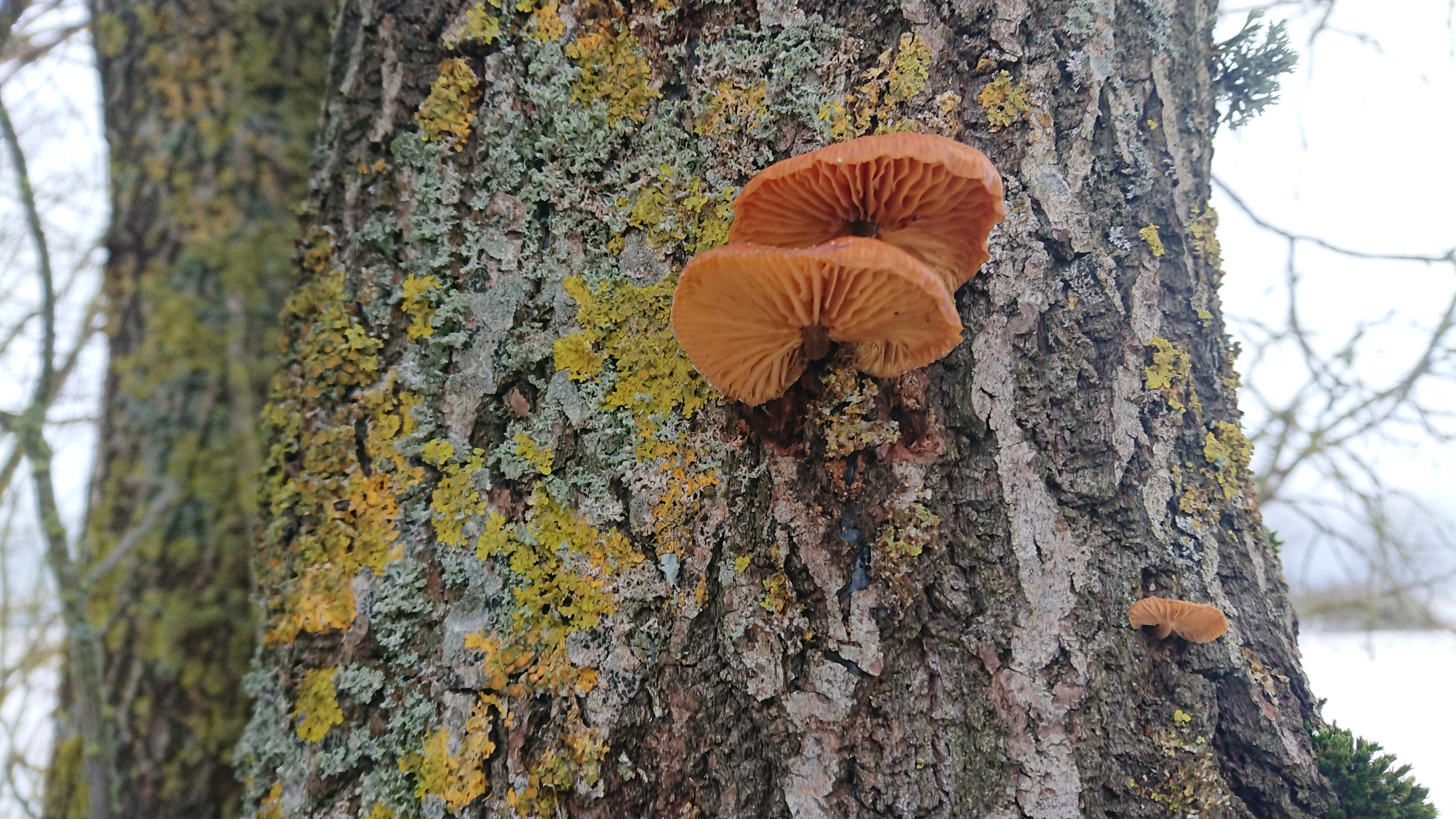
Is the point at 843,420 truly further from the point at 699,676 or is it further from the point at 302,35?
the point at 302,35

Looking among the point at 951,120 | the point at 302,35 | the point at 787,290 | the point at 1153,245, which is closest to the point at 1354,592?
the point at 1153,245

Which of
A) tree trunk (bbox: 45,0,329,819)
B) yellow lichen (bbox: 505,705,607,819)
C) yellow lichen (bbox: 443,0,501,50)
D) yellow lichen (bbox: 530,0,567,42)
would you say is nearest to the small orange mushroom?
yellow lichen (bbox: 505,705,607,819)

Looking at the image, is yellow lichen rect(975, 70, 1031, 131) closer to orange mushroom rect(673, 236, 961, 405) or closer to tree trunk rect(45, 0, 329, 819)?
orange mushroom rect(673, 236, 961, 405)

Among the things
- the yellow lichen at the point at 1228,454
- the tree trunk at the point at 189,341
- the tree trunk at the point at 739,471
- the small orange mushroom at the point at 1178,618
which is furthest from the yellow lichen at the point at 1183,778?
the tree trunk at the point at 189,341

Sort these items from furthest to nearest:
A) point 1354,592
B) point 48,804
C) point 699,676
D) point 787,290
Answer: point 1354,592, point 48,804, point 699,676, point 787,290

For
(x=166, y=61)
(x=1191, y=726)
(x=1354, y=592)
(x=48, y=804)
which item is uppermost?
(x=166, y=61)

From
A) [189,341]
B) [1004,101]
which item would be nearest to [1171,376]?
[1004,101]

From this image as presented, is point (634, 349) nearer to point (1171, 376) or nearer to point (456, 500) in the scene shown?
point (456, 500)
